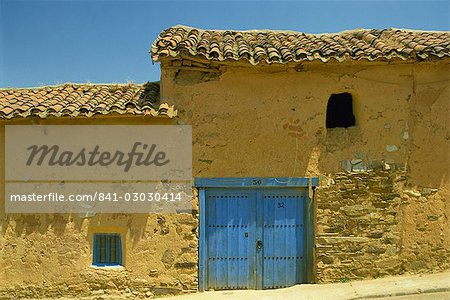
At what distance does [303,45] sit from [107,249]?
5344 mm

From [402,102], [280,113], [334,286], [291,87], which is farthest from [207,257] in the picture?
[402,102]

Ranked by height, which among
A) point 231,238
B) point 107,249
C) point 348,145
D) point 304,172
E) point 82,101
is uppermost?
point 82,101

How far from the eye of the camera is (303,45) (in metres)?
8.87

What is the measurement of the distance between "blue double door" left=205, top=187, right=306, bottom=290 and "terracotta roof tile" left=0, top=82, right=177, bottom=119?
201 centimetres

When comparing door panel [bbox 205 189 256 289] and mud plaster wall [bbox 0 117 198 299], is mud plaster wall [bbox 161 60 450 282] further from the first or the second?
mud plaster wall [bbox 0 117 198 299]

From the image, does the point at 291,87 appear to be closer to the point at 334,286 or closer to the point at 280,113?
the point at 280,113

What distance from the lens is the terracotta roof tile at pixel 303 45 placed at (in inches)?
321

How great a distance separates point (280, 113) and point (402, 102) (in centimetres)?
226

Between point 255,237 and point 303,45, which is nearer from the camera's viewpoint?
point 255,237

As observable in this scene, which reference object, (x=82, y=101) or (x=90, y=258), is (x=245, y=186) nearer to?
(x=90, y=258)

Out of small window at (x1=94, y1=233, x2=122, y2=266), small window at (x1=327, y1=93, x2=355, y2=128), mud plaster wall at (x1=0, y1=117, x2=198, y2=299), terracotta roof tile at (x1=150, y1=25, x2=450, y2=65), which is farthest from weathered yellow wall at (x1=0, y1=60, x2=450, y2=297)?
small window at (x1=327, y1=93, x2=355, y2=128)

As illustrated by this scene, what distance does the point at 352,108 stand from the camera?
891cm

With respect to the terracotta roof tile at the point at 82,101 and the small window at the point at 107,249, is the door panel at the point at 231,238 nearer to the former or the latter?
the small window at the point at 107,249

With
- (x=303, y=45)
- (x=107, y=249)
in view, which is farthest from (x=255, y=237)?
(x=303, y=45)
